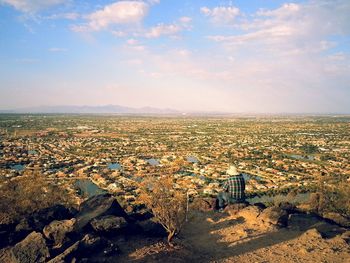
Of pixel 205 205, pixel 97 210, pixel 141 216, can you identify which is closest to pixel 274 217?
pixel 205 205

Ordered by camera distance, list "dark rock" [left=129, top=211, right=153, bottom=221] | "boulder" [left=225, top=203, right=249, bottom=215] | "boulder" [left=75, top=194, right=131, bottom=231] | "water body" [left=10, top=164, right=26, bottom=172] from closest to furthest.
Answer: "boulder" [left=75, top=194, right=131, bottom=231] → "dark rock" [left=129, top=211, right=153, bottom=221] → "boulder" [left=225, top=203, right=249, bottom=215] → "water body" [left=10, top=164, right=26, bottom=172]

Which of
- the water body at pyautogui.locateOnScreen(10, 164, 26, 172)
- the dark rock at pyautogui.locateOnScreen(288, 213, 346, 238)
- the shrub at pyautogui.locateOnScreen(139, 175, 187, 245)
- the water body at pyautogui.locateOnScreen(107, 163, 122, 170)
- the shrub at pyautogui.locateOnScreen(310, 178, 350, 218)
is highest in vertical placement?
the shrub at pyautogui.locateOnScreen(139, 175, 187, 245)

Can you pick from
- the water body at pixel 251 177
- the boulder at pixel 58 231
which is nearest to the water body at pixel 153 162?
the water body at pixel 251 177

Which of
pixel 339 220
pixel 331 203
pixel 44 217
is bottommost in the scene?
pixel 331 203

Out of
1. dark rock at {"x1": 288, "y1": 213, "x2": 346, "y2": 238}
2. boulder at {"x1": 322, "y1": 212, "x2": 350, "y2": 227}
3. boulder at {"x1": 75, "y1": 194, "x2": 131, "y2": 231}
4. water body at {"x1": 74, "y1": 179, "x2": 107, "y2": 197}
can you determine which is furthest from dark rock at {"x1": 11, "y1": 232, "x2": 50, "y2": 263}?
water body at {"x1": 74, "y1": 179, "x2": 107, "y2": 197}

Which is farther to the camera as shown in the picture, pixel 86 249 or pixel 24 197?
pixel 24 197

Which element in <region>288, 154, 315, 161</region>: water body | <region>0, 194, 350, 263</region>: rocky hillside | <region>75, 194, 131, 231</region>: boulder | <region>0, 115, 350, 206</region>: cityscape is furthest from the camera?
<region>288, 154, 315, 161</region>: water body

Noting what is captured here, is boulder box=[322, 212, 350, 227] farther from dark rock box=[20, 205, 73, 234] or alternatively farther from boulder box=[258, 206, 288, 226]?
dark rock box=[20, 205, 73, 234]

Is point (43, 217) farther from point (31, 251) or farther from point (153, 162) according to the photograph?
point (153, 162)
